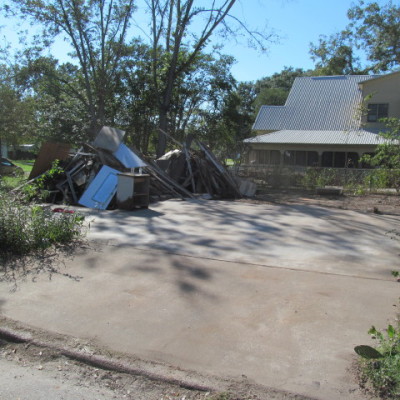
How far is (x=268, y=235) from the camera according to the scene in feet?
28.6

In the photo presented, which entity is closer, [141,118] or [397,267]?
[397,267]

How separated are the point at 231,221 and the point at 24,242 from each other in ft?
16.8

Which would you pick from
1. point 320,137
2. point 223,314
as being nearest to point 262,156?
point 320,137

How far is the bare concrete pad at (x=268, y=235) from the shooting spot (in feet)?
22.1

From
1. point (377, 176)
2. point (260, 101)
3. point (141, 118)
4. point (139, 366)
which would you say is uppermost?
point (260, 101)

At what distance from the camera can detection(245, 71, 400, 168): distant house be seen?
2870 centimetres

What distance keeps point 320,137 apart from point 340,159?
2.09 meters

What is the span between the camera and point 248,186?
1775 centimetres

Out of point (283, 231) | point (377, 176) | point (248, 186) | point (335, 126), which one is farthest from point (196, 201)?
point (335, 126)

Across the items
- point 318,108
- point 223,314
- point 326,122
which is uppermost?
point 318,108

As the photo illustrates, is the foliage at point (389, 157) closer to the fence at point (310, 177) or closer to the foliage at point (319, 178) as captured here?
the fence at point (310, 177)

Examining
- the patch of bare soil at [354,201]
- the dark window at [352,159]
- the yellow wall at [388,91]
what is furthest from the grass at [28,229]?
the yellow wall at [388,91]

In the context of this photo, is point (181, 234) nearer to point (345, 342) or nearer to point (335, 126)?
point (345, 342)

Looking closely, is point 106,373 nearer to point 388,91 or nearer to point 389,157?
point 389,157
